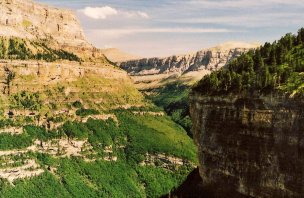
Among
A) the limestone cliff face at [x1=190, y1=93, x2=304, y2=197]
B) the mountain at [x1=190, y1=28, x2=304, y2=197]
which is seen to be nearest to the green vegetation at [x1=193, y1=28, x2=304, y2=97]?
the mountain at [x1=190, y1=28, x2=304, y2=197]

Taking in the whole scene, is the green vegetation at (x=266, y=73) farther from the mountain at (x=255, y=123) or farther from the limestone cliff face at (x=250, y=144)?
the limestone cliff face at (x=250, y=144)

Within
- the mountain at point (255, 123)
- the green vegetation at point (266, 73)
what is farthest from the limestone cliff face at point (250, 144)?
the green vegetation at point (266, 73)

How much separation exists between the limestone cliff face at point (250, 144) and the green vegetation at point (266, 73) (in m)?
1.57

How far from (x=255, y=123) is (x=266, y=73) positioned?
7217 millimetres

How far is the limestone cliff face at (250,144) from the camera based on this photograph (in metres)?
65.4

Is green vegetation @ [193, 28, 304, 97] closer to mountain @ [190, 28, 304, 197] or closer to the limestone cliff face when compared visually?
mountain @ [190, 28, 304, 197]

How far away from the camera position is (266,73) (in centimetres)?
7288

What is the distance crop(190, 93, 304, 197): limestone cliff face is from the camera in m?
65.4

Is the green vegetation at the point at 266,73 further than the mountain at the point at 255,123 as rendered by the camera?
Yes

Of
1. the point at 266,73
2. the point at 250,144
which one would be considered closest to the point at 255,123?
the point at 250,144

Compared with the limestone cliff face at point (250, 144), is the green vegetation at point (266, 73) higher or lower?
higher

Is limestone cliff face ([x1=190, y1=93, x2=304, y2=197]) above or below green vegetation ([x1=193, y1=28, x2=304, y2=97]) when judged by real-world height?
below

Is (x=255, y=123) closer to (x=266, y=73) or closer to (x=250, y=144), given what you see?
(x=250, y=144)

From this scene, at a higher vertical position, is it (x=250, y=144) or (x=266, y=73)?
(x=266, y=73)
